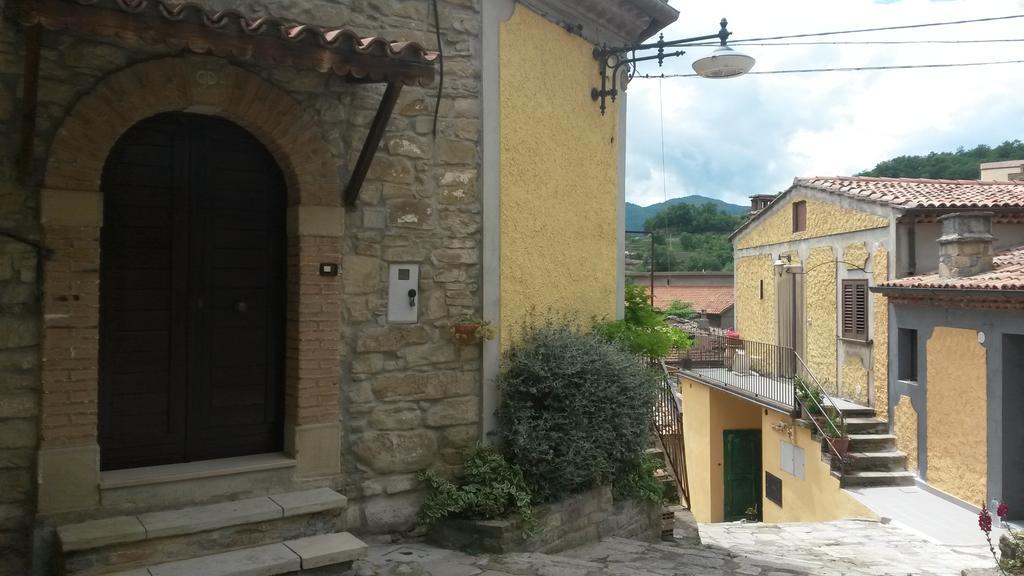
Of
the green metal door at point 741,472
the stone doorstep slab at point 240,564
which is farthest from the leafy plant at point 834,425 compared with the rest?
the stone doorstep slab at point 240,564

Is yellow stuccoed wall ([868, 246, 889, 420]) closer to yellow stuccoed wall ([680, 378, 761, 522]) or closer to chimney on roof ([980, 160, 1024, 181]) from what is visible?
yellow stuccoed wall ([680, 378, 761, 522])

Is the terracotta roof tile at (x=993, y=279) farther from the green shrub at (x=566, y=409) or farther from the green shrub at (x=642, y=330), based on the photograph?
the green shrub at (x=566, y=409)

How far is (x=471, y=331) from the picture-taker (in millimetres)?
5699

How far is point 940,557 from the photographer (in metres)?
8.74

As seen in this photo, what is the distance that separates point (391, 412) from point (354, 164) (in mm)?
1771

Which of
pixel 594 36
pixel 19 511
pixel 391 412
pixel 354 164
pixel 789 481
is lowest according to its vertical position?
pixel 789 481

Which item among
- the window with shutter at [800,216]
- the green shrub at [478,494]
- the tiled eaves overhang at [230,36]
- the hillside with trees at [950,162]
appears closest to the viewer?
the tiled eaves overhang at [230,36]

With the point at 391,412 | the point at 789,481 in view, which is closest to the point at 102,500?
the point at 391,412

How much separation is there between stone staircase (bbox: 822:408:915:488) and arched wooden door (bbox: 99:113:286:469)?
35.1ft

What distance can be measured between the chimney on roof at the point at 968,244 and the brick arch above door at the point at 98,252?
10044 mm

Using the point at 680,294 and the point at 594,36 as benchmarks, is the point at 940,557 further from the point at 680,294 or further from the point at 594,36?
the point at 680,294

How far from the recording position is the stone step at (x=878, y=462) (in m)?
13.0

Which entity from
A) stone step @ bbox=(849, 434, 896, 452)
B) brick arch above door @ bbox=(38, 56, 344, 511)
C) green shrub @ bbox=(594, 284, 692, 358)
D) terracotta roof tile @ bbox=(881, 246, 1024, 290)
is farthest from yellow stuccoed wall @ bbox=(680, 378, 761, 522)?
brick arch above door @ bbox=(38, 56, 344, 511)

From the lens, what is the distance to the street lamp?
662cm
